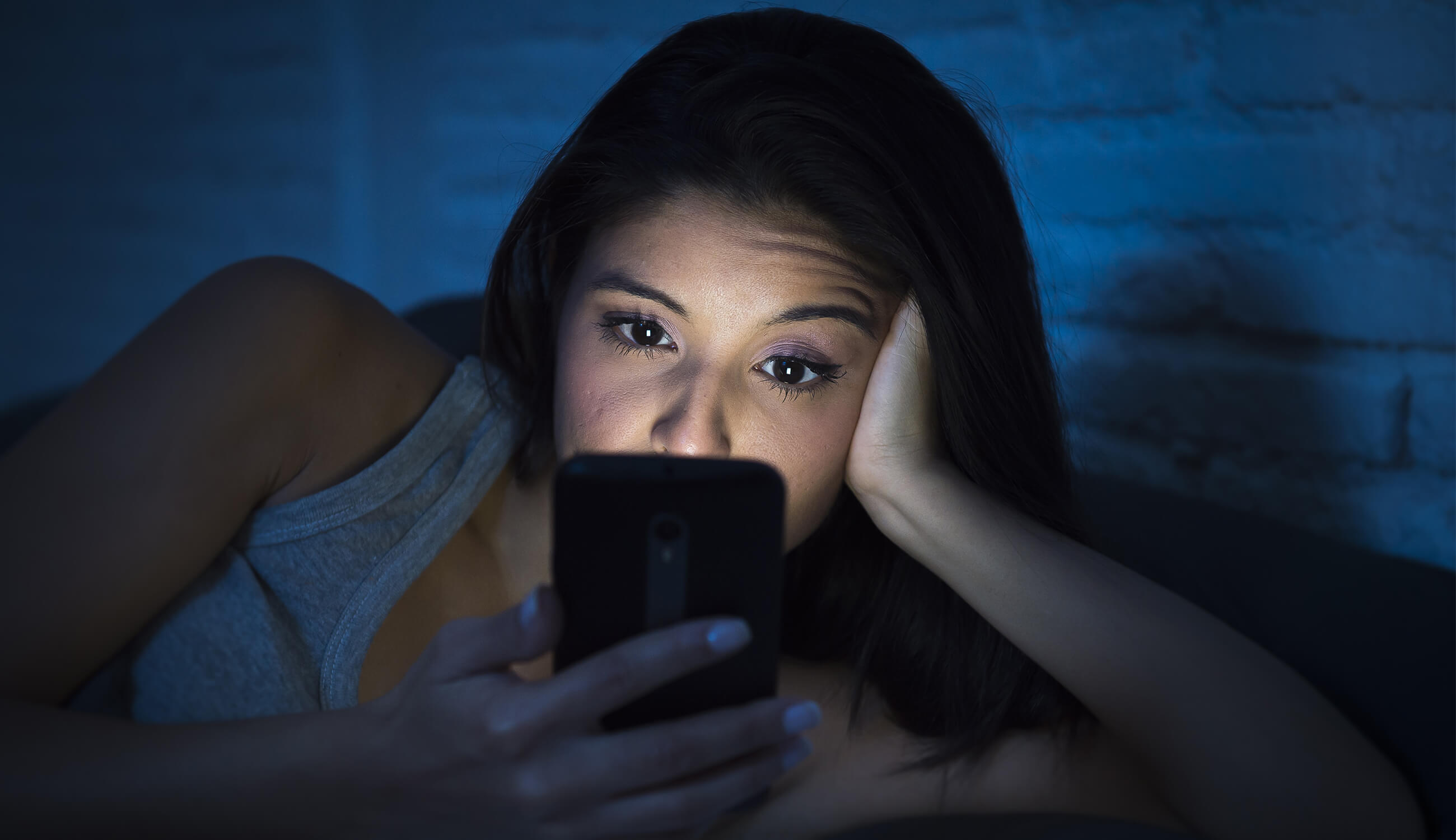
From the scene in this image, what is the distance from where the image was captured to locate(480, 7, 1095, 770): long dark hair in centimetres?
76

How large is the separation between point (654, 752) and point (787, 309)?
14.3 inches

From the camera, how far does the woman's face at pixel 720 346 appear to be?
72 cm

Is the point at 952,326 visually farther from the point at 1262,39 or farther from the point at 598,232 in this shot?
the point at 1262,39

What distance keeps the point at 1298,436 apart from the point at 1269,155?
1.00 ft

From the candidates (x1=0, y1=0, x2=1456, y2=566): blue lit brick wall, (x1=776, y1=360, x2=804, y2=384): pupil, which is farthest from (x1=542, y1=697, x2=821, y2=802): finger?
(x1=0, y1=0, x2=1456, y2=566): blue lit brick wall

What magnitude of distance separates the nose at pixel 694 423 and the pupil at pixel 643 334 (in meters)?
0.06

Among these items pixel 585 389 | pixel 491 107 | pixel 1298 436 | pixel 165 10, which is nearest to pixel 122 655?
pixel 585 389

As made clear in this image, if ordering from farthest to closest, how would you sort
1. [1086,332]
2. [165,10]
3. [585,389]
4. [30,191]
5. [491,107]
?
[30,191] → [165,10] → [491,107] → [1086,332] → [585,389]

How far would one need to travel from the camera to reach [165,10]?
1.80 meters

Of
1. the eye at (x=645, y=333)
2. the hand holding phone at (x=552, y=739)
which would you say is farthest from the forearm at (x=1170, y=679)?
the hand holding phone at (x=552, y=739)

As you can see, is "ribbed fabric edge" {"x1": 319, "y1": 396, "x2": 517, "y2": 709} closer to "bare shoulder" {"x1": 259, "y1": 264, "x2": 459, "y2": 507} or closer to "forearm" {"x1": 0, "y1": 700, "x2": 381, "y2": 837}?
"bare shoulder" {"x1": 259, "y1": 264, "x2": 459, "y2": 507}

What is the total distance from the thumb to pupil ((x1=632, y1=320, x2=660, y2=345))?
34 centimetres

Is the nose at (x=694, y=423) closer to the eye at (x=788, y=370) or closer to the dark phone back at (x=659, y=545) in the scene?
the eye at (x=788, y=370)

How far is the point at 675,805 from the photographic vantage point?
470 mm
